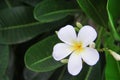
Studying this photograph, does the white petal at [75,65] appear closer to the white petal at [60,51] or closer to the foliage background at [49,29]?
the white petal at [60,51]

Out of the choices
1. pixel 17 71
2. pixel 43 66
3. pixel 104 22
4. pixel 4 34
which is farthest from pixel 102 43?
pixel 17 71

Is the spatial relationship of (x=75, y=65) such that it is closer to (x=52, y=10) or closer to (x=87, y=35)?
(x=87, y=35)

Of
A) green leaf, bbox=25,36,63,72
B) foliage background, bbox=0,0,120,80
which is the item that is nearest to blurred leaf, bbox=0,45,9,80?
foliage background, bbox=0,0,120,80

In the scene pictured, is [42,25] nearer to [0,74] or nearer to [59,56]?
[0,74]

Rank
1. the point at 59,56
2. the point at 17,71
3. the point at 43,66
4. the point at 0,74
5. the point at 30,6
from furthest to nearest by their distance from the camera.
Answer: the point at 17,71 < the point at 30,6 < the point at 0,74 < the point at 43,66 < the point at 59,56

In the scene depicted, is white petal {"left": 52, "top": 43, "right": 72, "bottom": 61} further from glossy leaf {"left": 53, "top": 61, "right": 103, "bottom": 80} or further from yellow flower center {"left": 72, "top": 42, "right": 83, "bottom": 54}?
glossy leaf {"left": 53, "top": 61, "right": 103, "bottom": 80}

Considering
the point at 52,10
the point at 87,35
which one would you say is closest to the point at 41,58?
the point at 52,10

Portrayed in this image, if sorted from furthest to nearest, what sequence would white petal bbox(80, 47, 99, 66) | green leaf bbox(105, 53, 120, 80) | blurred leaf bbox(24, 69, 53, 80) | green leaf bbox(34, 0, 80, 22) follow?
blurred leaf bbox(24, 69, 53, 80), green leaf bbox(34, 0, 80, 22), green leaf bbox(105, 53, 120, 80), white petal bbox(80, 47, 99, 66)
